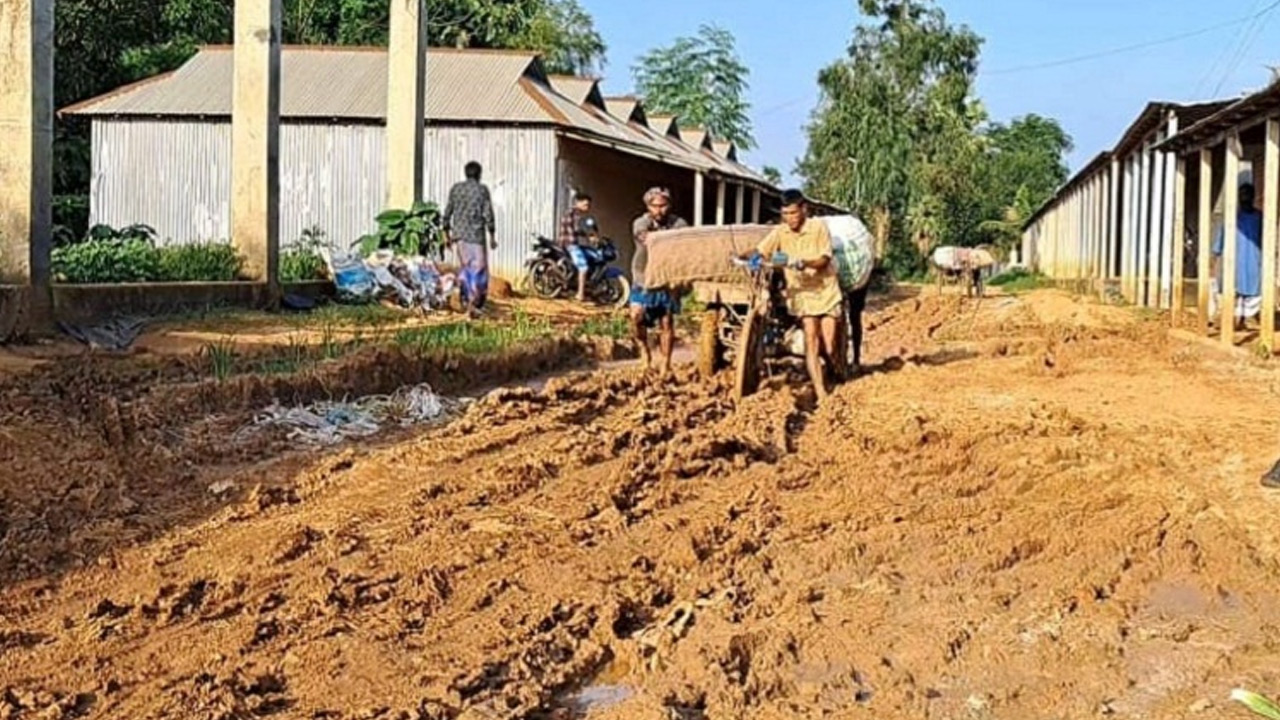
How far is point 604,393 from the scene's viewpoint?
10977 millimetres

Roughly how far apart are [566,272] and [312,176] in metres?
6.59

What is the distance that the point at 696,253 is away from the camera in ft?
37.4

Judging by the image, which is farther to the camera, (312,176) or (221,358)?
(312,176)

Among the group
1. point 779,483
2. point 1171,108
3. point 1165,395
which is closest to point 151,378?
point 779,483

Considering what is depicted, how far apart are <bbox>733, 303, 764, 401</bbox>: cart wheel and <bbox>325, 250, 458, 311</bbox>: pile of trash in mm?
7014

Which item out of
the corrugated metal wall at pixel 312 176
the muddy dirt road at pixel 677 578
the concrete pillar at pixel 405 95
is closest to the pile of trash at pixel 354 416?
the muddy dirt road at pixel 677 578

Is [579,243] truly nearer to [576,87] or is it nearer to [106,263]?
[106,263]

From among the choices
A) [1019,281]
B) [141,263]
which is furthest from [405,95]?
[1019,281]

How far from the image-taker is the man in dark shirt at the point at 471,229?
16812mm

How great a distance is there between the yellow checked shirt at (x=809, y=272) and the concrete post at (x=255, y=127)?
7.96m

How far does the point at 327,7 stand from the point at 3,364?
3348 cm

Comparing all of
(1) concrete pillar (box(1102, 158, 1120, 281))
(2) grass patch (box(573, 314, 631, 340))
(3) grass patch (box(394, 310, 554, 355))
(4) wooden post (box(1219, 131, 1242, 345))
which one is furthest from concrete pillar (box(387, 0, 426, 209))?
(1) concrete pillar (box(1102, 158, 1120, 281))

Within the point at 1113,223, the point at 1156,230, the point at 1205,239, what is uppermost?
the point at 1113,223

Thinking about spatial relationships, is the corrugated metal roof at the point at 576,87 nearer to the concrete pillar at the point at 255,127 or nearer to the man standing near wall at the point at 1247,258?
the concrete pillar at the point at 255,127
